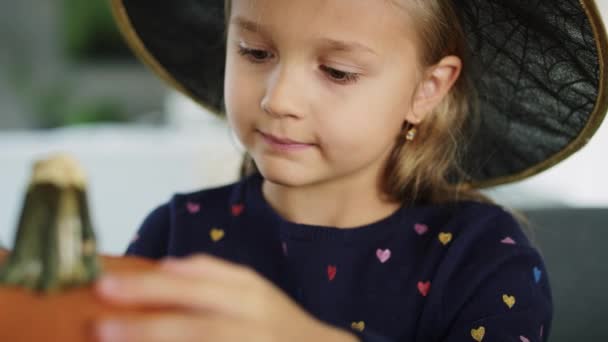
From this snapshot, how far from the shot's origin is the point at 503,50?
0.85m

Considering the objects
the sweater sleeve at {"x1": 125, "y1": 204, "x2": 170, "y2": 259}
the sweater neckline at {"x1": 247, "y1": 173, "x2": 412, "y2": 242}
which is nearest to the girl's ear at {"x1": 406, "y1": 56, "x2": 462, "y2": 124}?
the sweater neckline at {"x1": 247, "y1": 173, "x2": 412, "y2": 242}

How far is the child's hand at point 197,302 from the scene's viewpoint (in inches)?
13.7

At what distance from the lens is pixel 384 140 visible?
2.76 ft

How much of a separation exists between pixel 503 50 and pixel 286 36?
28cm

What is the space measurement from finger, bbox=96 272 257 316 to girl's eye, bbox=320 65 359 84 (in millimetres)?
413

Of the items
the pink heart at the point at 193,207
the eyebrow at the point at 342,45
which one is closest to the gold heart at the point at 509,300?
the eyebrow at the point at 342,45

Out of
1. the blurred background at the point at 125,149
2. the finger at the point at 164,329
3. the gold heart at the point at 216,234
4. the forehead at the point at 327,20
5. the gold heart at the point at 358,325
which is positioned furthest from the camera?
the blurred background at the point at 125,149

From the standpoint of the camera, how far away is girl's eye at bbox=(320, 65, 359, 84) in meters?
0.75

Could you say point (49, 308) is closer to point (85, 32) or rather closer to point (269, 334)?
point (269, 334)

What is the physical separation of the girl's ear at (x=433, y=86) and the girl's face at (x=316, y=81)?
0.04 meters

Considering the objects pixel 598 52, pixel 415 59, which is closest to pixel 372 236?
pixel 415 59

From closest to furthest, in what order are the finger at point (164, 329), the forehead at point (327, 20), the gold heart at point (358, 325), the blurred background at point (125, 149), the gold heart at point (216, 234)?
1. the finger at point (164, 329)
2. the forehead at point (327, 20)
3. the gold heart at point (358, 325)
4. the gold heart at point (216, 234)
5. the blurred background at point (125, 149)

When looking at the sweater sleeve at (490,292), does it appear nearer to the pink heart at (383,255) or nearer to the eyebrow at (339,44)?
the pink heart at (383,255)

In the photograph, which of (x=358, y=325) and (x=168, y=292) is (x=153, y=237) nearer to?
(x=358, y=325)
